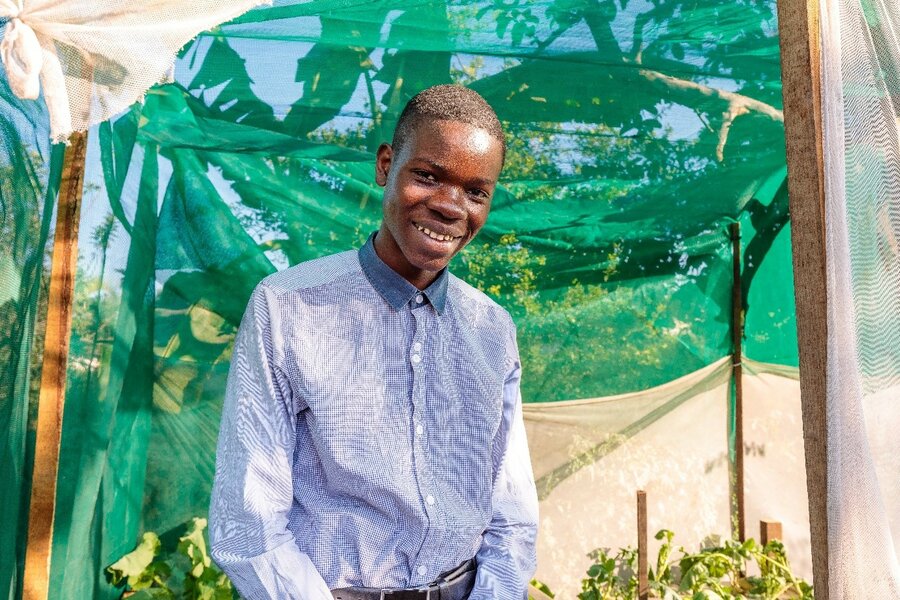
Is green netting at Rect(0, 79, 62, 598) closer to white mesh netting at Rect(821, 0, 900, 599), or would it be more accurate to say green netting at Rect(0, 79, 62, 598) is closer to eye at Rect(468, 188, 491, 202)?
eye at Rect(468, 188, 491, 202)

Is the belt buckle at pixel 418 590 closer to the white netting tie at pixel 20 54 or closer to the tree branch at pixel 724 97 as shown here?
the white netting tie at pixel 20 54

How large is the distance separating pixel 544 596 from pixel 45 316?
6.48 feet

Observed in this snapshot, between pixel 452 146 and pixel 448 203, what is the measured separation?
102mm

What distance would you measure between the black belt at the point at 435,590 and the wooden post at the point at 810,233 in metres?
0.82

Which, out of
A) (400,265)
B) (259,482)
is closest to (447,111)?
(400,265)

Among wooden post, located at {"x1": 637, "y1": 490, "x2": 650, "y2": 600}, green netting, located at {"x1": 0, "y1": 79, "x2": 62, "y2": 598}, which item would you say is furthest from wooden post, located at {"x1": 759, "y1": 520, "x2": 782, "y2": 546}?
green netting, located at {"x1": 0, "y1": 79, "x2": 62, "y2": 598}

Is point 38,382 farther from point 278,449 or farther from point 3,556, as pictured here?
point 278,449

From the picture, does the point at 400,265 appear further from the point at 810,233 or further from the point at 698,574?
the point at 698,574

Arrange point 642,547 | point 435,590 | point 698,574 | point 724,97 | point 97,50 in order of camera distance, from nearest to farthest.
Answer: point 435,590 < point 97,50 < point 724,97 < point 642,547 < point 698,574

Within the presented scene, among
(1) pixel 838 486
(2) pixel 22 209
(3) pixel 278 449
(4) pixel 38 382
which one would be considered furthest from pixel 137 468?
(1) pixel 838 486

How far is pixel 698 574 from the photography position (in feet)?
11.6

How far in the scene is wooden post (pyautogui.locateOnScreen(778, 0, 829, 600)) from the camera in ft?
6.36

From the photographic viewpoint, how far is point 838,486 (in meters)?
1.87

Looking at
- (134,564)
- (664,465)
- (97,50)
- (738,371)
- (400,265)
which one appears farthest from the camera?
(738,371)
